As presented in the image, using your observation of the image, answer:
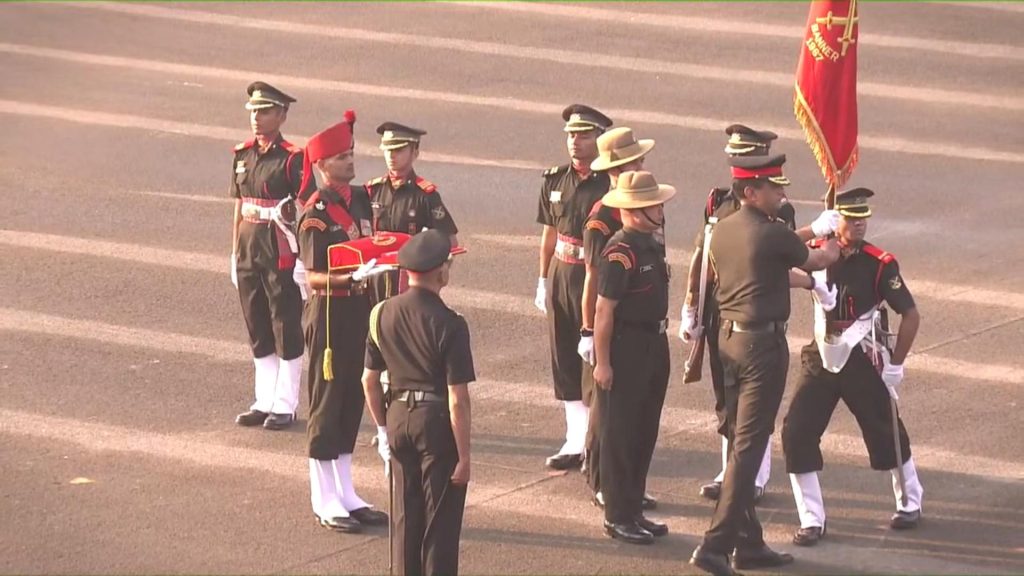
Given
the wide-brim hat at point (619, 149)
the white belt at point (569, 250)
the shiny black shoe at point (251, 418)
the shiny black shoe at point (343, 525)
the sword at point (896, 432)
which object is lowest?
the shiny black shoe at point (343, 525)

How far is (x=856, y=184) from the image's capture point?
722 inches

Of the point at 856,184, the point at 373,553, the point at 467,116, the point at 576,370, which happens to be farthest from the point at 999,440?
the point at 467,116

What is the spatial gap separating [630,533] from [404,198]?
2891 mm

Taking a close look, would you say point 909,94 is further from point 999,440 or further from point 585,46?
point 999,440

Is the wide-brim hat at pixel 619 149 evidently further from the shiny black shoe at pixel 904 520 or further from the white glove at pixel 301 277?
the shiny black shoe at pixel 904 520

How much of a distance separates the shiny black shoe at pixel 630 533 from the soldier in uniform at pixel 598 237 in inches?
12.8

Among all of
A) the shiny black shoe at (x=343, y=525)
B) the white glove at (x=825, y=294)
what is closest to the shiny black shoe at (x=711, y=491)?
the white glove at (x=825, y=294)

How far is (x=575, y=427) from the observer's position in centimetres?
1223

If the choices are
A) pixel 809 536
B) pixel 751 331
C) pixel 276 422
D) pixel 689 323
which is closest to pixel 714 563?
pixel 809 536

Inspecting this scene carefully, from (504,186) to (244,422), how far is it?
6201 mm

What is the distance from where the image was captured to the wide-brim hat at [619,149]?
37.9 ft

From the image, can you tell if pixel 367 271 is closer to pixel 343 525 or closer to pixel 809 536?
pixel 343 525

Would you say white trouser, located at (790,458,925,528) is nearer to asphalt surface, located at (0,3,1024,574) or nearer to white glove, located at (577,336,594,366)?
asphalt surface, located at (0,3,1024,574)

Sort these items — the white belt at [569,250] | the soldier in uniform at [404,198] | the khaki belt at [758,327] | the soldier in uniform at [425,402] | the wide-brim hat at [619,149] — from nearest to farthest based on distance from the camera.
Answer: the soldier in uniform at [425,402], the khaki belt at [758,327], the wide-brim hat at [619,149], the soldier in uniform at [404,198], the white belt at [569,250]
